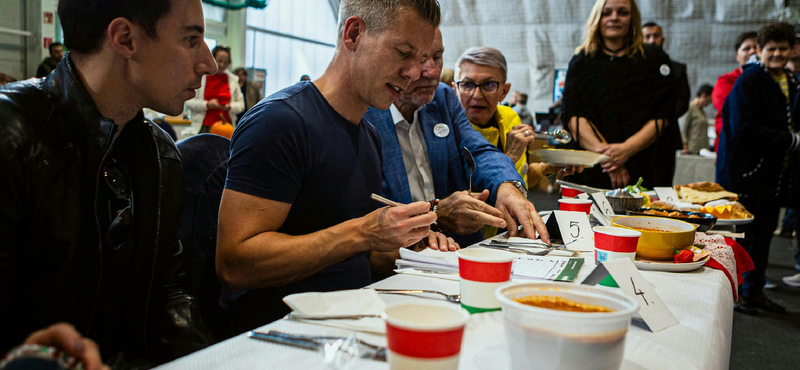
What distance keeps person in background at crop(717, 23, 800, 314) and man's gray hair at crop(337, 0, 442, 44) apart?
2857 mm

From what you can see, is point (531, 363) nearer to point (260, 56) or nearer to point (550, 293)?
point (550, 293)

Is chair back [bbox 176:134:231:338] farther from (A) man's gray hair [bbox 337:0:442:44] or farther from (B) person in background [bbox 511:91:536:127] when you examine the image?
(B) person in background [bbox 511:91:536:127]

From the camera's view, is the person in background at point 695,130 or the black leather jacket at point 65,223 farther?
the person in background at point 695,130

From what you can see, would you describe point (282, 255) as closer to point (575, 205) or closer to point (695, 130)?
point (575, 205)

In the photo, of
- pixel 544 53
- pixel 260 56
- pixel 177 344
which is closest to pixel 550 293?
pixel 177 344

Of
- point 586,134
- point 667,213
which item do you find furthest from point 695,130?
point 667,213

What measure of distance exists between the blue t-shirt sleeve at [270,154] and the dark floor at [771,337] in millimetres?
2396

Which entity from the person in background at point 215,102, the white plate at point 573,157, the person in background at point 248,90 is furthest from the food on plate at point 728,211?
the person in background at point 248,90

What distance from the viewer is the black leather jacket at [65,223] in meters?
1.00

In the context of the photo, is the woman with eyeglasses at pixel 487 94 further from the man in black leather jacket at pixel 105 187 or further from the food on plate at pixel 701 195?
the man in black leather jacket at pixel 105 187

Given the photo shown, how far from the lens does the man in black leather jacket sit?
102 cm

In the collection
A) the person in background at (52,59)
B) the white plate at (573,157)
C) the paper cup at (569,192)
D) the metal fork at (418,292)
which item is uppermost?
the person in background at (52,59)

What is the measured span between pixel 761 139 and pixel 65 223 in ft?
12.5

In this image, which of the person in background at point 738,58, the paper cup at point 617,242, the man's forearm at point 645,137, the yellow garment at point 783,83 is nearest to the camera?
the paper cup at point 617,242
